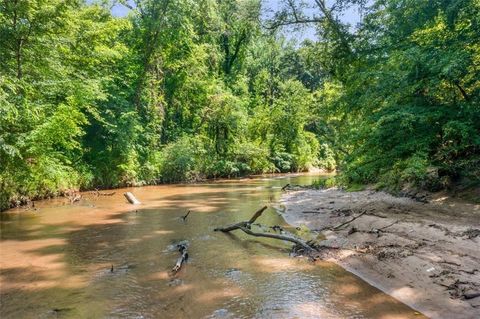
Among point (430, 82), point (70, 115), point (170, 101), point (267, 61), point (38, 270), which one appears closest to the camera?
point (38, 270)

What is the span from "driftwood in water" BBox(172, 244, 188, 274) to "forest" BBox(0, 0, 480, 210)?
623 centimetres

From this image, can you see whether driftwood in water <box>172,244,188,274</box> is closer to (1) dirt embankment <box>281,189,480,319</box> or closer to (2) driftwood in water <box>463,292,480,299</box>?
(1) dirt embankment <box>281,189,480,319</box>

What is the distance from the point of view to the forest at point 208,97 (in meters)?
11.0

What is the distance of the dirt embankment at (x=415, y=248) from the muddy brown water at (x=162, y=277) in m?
0.41

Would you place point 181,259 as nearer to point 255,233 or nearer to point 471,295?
point 255,233

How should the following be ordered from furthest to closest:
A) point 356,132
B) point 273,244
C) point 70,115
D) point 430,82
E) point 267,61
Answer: point 267,61 → point 70,115 → point 356,132 → point 430,82 → point 273,244

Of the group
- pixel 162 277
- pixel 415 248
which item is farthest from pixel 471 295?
pixel 162 277

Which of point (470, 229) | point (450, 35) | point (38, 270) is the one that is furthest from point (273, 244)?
point (450, 35)

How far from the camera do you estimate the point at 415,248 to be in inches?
292

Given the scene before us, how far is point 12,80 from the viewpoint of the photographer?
43.0 feet

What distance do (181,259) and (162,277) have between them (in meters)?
0.71

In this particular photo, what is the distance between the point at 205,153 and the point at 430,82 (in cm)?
2348

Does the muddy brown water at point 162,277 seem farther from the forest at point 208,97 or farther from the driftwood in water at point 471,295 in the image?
the forest at point 208,97

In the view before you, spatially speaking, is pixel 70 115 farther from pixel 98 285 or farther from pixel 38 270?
pixel 98 285
